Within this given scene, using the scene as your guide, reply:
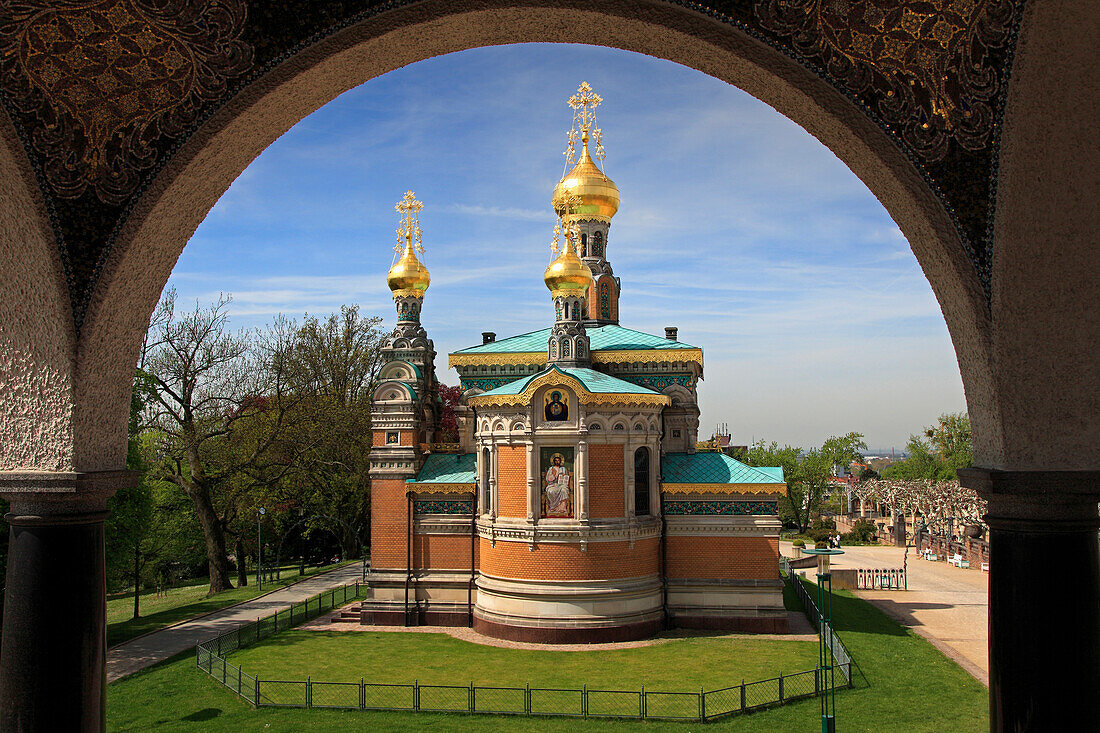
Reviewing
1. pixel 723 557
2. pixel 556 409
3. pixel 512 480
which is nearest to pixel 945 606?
pixel 723 557

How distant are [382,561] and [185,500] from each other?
12.8m

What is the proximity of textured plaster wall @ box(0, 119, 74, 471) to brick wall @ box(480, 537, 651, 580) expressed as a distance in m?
14.7

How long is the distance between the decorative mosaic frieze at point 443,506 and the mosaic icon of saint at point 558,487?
3.22 m

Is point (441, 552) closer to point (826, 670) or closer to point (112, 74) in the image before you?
point (826, 670)

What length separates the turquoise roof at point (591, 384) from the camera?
19.1 m

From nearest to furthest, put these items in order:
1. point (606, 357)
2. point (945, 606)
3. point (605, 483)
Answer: point (605, 483), point (606, 357), point (945, 606)

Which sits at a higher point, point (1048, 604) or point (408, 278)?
point (408, 278)

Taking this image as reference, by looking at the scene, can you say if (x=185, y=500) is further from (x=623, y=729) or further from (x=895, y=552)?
(x=895, y=552)

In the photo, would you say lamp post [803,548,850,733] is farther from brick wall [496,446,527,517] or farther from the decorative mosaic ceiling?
the decorative mosaic ceiling

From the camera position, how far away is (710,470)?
20.6 m

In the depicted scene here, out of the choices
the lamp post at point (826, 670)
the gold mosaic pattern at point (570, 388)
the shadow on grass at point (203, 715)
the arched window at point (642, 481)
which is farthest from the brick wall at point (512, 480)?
the shadow on grass at point (203, 715)

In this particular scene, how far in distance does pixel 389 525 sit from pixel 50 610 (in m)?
17.2

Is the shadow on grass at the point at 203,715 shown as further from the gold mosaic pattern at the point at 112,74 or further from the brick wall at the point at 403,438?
the gold mosaic pattern at the point at 112,74

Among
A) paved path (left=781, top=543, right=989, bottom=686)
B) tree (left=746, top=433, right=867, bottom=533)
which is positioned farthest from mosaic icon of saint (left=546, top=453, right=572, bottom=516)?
tree (left=746, top=433, right=867, bottom=533)
